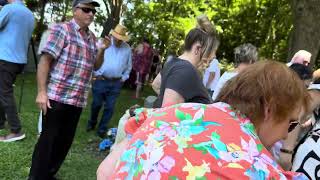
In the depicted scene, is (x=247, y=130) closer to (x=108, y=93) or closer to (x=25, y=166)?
(x=25, y=166)

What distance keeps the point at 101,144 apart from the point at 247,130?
529cm

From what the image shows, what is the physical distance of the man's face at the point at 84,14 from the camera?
15.1 feet

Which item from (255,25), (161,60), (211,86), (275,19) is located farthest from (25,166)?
(255,25)

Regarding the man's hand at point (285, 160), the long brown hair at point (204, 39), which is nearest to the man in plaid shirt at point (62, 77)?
the long brown hair at point (204, 39)

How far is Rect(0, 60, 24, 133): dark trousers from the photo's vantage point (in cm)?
602

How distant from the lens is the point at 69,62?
4508 mm

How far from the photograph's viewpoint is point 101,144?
265 inches

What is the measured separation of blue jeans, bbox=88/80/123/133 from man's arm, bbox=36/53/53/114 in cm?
Answer: 325

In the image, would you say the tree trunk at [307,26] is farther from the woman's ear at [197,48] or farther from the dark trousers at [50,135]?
the woman's ear at [197,48]

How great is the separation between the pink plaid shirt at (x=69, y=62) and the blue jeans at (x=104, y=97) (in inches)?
120

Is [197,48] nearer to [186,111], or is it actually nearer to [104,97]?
[186,111]

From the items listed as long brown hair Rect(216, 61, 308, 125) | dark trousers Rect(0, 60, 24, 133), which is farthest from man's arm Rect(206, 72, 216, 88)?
long brown hair Rect(216, 61, 308, 125)

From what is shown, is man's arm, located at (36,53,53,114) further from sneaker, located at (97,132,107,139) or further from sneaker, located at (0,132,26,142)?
sneaker, located at (97,132,107,139)

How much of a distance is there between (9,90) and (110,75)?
1889 millimetres
